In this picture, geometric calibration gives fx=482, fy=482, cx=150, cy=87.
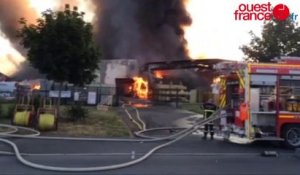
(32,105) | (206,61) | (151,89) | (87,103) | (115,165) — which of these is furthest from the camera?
(206,61)

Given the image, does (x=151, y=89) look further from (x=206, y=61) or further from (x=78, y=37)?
(x=78, y=37)

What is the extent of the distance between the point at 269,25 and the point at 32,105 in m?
20.9

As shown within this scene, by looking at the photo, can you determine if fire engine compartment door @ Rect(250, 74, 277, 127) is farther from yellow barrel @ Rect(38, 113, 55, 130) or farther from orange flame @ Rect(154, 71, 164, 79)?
orange flame @ Rect(154, 71, 164, 79)

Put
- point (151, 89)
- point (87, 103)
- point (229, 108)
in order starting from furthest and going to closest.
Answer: point (151, 89), point (87, 103), point (229, 108)

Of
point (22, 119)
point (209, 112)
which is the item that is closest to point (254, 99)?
point (209, 112)

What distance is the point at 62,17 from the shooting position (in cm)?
1816

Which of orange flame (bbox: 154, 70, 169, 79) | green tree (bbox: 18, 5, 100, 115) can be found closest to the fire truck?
green tree (bbox: 18, 5, 100, 115)

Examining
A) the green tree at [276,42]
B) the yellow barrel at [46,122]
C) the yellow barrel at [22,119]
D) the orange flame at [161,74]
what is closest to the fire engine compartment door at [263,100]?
the yellow barrel at [46,122]

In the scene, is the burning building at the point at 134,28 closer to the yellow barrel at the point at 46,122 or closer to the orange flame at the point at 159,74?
the orange flame at the point at 159,74

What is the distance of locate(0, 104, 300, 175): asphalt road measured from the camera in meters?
9.30

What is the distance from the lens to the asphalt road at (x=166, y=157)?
930cm

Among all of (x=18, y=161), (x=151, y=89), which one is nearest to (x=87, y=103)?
(x=151, y=89)

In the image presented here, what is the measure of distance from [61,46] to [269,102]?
8.07m

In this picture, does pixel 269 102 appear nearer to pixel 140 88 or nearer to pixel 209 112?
pixel 209 112
